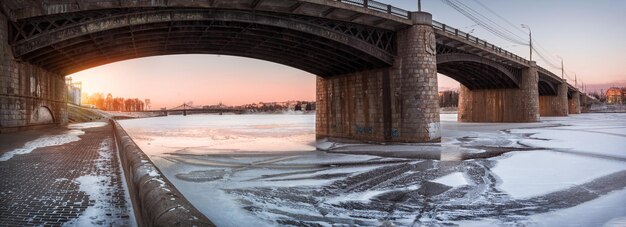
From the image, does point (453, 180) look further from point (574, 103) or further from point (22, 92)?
point (574, 103)

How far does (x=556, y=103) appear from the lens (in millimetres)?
66312

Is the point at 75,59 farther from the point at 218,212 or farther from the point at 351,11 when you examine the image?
the point at 218,212

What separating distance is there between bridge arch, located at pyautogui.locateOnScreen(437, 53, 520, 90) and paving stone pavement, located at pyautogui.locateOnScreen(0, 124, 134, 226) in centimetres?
2594

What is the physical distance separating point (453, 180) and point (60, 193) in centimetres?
964

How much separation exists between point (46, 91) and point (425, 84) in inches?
1096

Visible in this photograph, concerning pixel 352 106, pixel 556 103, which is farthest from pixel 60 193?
pixel 556 103

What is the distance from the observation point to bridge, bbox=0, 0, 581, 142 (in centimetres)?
1811

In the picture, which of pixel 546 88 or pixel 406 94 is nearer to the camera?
pixel 406 94

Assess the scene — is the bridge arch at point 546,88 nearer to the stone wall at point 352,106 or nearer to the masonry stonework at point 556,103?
the masonry stonework at point 556,103

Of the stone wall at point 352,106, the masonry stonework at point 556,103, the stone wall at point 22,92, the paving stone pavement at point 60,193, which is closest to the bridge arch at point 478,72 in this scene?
the stone wall at point 352,106

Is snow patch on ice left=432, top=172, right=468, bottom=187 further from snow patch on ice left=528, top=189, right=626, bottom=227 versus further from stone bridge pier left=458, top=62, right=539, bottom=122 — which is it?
stone bridge pier left=458, top=62, right=539, bottom=122

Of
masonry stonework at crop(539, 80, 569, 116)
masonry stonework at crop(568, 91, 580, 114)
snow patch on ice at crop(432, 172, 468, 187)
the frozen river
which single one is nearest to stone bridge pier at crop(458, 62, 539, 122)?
masonry stonework at crop(539, 80, 569, 116)

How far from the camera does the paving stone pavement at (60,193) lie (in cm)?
554

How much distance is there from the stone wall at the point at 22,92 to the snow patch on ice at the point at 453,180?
2152cm
